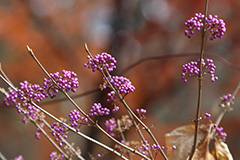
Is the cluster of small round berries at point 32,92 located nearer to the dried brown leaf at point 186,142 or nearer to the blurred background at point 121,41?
the dried brown leaf at point 186,142

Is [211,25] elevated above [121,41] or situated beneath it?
situated beneath

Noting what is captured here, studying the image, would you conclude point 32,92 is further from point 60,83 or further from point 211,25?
point 211,25

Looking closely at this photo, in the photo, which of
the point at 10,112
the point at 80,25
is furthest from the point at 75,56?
the point at 10,112

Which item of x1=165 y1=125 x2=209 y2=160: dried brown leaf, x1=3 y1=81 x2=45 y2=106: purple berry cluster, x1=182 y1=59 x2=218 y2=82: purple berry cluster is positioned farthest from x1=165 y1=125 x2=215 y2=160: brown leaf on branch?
x1=3 y1=81 x2=45 y2=106: purple berry cluster

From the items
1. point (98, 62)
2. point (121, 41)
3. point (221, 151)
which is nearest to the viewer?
point (98, 62)

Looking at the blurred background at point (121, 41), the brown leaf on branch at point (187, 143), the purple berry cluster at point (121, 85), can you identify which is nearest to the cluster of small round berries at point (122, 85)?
the purple berry cluster at point (121, 85)

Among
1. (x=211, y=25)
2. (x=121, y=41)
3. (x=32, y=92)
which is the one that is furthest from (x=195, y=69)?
(x=121, y=41)
